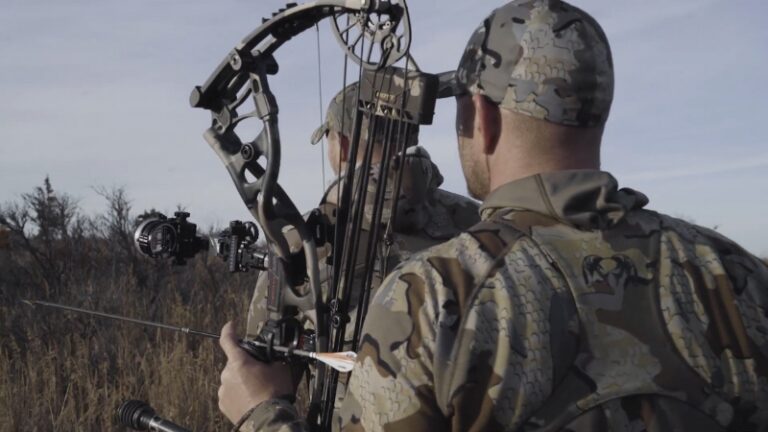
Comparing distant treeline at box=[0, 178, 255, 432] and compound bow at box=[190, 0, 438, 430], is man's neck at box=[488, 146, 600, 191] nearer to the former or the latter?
compound bow at box=[190, 0, 438, 430]

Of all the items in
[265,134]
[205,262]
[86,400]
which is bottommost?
[86,400]

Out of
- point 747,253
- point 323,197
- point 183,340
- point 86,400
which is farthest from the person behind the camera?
point 183,340

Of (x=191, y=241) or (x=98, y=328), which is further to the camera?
(x=98, y=328)

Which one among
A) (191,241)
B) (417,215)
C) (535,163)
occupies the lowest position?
(191,241)

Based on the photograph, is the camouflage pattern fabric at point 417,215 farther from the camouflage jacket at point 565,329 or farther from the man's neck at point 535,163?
the camouflage jacket at point 565,329

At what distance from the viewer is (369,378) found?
6.23ft

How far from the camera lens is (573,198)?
199 centimetres

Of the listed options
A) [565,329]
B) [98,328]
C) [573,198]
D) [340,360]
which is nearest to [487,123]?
[573,198]

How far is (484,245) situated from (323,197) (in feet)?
5.96

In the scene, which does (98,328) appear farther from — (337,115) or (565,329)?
(565,329)

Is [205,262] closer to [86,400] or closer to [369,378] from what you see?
[86,400]

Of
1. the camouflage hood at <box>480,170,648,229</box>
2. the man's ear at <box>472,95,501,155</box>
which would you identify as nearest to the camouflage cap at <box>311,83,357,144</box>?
the man's ear at <box>472,95,501,155</box>

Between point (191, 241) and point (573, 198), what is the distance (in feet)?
6.39

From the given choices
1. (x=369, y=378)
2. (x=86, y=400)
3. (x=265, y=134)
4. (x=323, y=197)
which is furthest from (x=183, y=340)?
(x=369, y=378)
